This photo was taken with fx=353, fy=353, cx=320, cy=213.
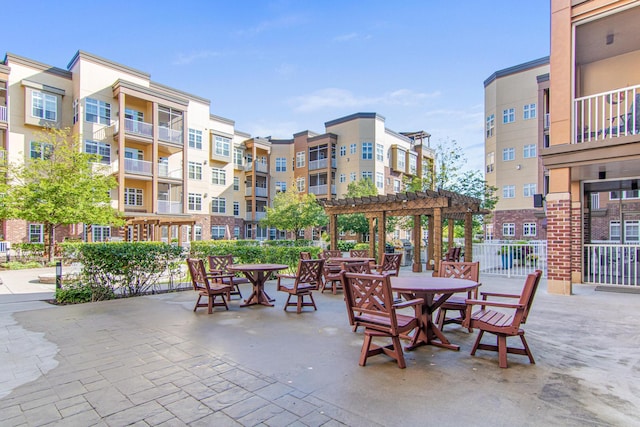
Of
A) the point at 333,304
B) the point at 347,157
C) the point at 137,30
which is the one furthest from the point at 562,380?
the point at 347,157

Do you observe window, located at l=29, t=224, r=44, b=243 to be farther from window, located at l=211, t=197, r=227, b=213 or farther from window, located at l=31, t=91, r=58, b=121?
window, located at l=211, t=197, r=227, b=213

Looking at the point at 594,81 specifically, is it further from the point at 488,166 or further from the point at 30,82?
the point at 30,82

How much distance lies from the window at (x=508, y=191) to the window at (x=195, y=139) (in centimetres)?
2664

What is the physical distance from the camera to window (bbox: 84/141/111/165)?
77.5 feet

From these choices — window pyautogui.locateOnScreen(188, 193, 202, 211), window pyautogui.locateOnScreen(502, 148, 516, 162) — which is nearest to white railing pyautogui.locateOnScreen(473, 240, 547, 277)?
window pyautogui.locateOnScreen(502, 148, 516, 162)

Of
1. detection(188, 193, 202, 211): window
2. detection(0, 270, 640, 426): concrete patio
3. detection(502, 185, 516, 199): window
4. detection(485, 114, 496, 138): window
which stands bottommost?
detection(0, 270, 640, 426): concrete patio

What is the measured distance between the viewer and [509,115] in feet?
97.5

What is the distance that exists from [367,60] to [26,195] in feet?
57.1

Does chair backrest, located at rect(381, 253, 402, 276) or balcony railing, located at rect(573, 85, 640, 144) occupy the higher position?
balcony railing, located at rect(573, 85, 640, 144)

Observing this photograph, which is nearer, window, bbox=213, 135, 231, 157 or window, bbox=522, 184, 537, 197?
window, bbox=522, 184, 537, 197

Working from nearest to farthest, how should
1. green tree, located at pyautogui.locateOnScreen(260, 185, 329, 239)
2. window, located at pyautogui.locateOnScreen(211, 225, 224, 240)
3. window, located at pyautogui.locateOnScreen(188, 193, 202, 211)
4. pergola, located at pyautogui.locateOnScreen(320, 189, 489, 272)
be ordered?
pergola, located at pyautogui.locateOnScreen(320, 189, 489, 272) → green tree, located at pyautogui.locateOnScreen(260, 185, 329, 239) → window, located at pyautogui.locateOnScreen(188, 193, 202, 211) → window, located at pyautogui.locateOnScreen(211, 225, 224, 240)

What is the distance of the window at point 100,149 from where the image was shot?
77.5 ft

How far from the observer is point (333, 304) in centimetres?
780

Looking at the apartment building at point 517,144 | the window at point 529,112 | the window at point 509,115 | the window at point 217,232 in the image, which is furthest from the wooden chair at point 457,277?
the window at point 217,232
